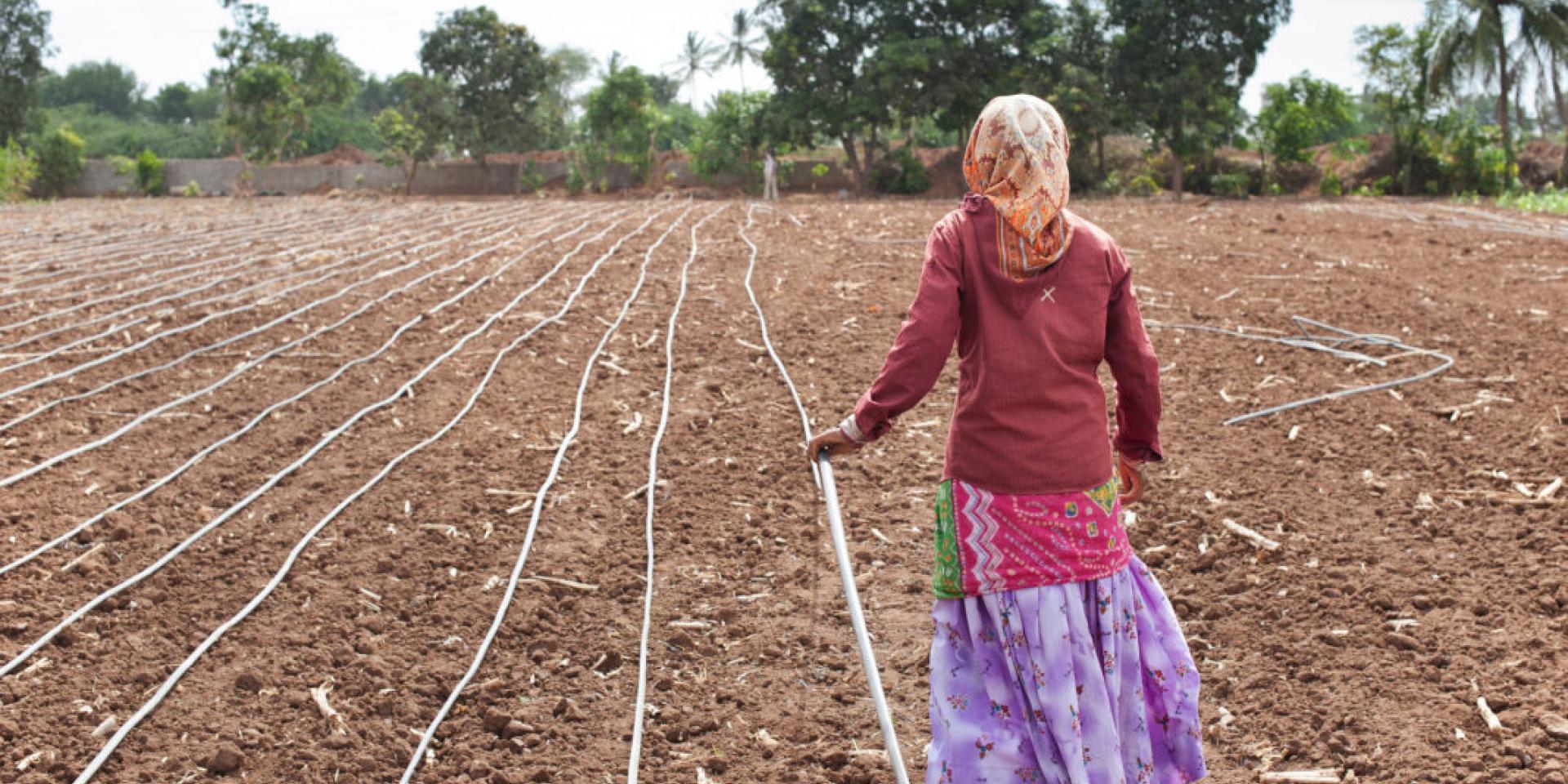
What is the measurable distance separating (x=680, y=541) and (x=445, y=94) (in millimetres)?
25944

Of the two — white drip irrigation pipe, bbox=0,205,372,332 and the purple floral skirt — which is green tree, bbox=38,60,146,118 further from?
the purple floral skirt

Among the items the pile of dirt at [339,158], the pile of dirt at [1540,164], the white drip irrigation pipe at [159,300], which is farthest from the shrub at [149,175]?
the pile of dirt at [1540,164]

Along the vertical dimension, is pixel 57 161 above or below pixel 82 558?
above

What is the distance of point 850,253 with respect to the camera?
29.9 feet

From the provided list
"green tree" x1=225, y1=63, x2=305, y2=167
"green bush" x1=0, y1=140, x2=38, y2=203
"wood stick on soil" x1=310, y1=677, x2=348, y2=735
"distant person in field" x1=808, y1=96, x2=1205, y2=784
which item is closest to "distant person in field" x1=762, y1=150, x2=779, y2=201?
"green tree" x1=225, y1=63, x2=305, y2=167

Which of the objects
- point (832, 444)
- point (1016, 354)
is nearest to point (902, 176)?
point (832, 444)

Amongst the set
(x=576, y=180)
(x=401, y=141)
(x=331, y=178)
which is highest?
(x=401, y=141)

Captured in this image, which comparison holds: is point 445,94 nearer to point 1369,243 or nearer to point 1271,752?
point 1369,243

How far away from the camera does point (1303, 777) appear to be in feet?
8.25

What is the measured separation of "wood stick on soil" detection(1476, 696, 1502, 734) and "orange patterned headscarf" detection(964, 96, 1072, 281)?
5.04 feet

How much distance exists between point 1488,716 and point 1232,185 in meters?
19.1

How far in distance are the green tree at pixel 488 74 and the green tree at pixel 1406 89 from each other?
58.3 feet

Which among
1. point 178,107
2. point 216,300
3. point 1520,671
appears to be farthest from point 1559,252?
point 178,107

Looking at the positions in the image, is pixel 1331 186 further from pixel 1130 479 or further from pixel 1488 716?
pixel 1130 479
